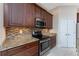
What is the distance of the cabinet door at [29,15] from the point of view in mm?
3295

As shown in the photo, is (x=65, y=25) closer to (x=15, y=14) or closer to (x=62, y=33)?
(x=62, y=33)

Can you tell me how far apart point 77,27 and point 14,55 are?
4.72ft

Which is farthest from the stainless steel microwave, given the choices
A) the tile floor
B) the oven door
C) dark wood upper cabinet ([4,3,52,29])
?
the tile floor

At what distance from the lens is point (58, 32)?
127 inches

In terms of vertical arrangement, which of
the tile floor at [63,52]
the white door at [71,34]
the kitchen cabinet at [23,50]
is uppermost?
the white door at [71,34]

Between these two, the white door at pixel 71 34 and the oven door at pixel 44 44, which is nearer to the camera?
the white door at pixel 71 34

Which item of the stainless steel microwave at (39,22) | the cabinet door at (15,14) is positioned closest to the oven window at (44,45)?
the stainless steel microwave at (39,22)

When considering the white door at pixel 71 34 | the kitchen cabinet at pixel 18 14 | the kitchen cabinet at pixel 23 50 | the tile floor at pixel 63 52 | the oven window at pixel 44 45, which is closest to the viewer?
the kitchen cabinet at pixel 23 50

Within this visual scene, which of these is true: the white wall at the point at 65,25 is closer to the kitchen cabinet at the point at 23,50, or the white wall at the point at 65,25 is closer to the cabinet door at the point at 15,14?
the kitchen cabinet at the point at 23,50

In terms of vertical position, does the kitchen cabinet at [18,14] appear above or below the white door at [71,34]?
above

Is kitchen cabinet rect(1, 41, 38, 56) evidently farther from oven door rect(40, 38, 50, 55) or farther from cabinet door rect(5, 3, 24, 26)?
cabinet door rect(5, 3, 24, 26)

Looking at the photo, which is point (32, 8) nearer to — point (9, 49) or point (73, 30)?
point (73, 30)

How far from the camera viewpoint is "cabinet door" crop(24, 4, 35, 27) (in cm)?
329

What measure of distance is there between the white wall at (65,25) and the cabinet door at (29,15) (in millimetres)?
643
